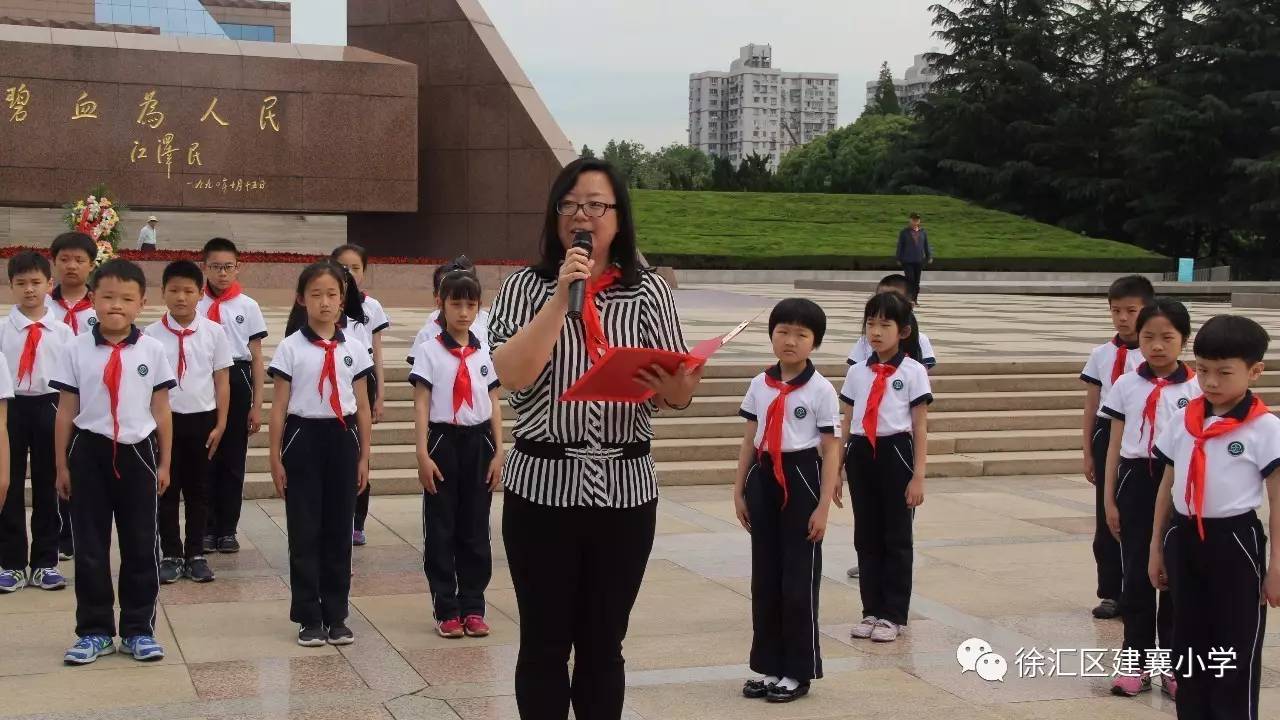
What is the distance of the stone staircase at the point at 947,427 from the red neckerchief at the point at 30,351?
8.03 ft

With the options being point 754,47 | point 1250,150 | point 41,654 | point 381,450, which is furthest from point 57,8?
point 754,47

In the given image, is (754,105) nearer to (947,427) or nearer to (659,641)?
(947,427)

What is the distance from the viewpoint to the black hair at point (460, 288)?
562cm

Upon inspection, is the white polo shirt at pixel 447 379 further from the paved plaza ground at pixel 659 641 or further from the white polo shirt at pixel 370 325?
the paved plaza ground at pixel 659 641

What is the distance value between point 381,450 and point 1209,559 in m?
6.36

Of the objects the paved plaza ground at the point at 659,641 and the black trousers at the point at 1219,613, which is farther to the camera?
the paved plaza ground at the point at 659,641

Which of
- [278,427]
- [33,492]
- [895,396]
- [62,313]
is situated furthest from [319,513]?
[895,396]

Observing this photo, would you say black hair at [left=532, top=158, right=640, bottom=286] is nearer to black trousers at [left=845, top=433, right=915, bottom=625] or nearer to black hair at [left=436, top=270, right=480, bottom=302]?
black hair at [left=436, top=270, right=480, bottom=302]

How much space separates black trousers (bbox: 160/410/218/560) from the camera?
21.0 feet

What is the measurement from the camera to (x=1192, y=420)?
4012 mm

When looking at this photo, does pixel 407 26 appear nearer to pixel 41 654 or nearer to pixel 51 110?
pixel 51 110

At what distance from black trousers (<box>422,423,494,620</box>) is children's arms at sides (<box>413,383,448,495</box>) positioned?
6cm

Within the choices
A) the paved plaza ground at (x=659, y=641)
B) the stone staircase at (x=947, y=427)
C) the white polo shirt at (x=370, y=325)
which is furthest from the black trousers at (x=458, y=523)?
the stone staircase at (x=947, y=427)

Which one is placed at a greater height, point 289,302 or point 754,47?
point 754,47
